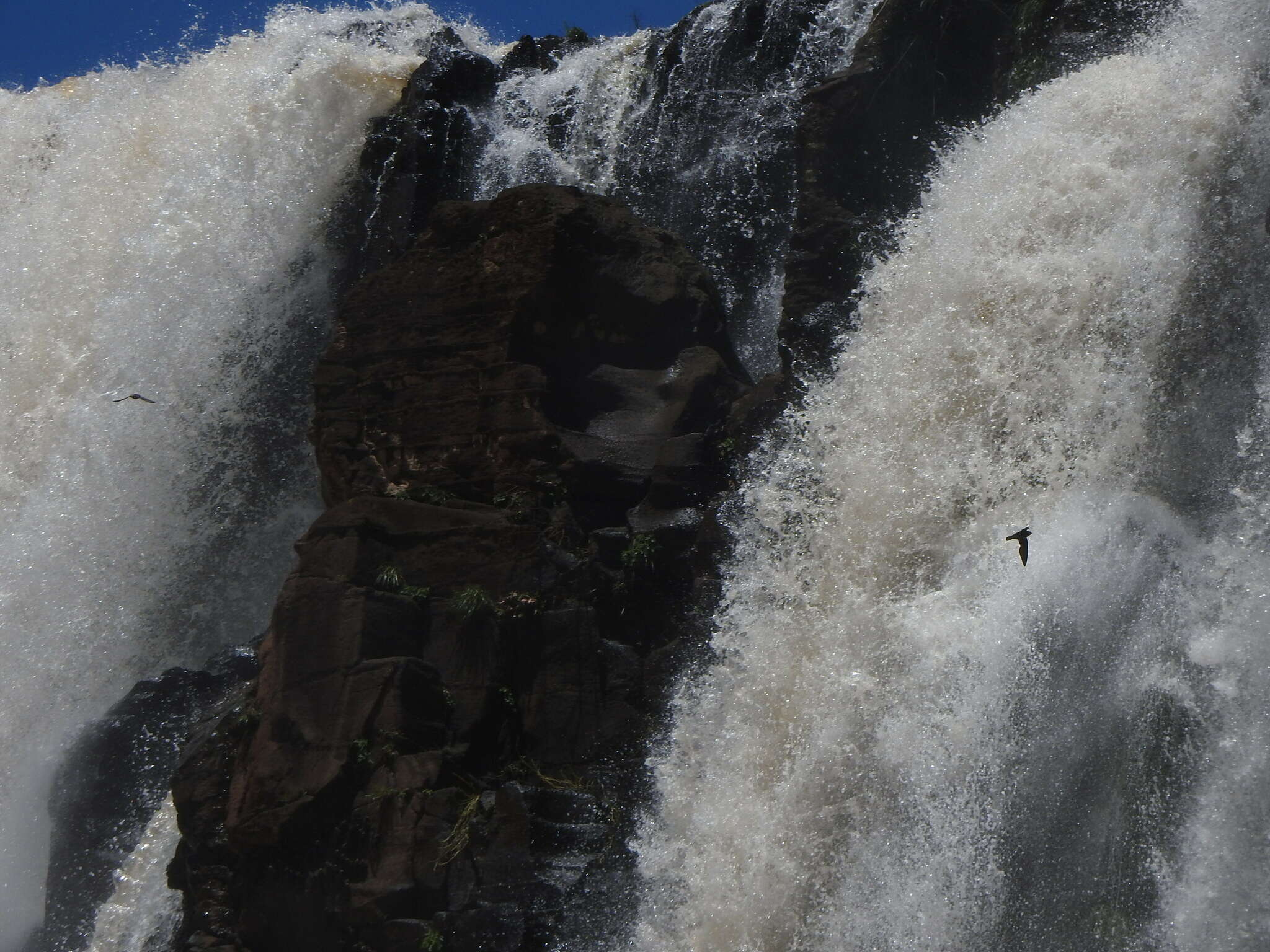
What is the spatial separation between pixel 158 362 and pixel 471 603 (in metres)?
6.39

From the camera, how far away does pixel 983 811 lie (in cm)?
701

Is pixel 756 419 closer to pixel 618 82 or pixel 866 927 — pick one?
pixel 866 927

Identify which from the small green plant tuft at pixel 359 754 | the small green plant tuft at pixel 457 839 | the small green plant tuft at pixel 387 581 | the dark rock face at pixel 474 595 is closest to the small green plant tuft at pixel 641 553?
the dark rock face at pixel 474 595

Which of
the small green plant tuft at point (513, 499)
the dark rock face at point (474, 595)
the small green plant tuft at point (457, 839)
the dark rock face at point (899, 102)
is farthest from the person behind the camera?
the dark rock face at point (899, 102)

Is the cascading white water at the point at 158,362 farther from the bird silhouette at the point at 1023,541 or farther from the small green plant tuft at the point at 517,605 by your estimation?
the bird silhouette at the point at 1023,541

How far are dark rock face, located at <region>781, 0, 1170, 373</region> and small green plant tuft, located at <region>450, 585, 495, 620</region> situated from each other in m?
3.43

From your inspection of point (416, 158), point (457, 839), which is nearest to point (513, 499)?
point (457, 839)

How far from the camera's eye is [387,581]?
9.48m

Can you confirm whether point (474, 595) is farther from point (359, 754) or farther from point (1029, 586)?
point (1029, 586)

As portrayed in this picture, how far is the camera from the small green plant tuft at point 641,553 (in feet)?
32.6

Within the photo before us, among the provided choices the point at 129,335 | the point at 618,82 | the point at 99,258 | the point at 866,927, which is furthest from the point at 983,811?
the point at 99,258

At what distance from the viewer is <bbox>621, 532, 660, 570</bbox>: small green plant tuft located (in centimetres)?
992

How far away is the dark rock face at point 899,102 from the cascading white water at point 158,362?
5.96 m

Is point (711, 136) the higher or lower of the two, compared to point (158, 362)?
higher
